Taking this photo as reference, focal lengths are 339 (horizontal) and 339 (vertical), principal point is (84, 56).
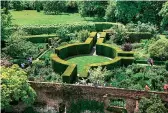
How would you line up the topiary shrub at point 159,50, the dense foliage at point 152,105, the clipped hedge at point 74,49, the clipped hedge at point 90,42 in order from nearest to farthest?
the dense foliage at point 152,105 < the topiary shrub at point 159,50 < the clipped hedge at point 74,49 < the clipped hedge at point 90,42

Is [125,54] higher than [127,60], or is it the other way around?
[125,54]

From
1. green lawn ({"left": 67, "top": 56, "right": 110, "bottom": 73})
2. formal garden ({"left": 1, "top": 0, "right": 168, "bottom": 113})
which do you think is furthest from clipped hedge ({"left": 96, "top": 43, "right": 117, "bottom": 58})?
green lawn ({"left": 67, "top": 56, "right": 110, "bottom": 73})

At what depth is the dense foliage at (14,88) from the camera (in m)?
22.3

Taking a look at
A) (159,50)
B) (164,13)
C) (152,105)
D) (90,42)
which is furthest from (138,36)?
(152,105)

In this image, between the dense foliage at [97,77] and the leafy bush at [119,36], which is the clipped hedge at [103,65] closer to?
the dense foliage at [97,77]

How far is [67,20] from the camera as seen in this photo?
56656mm

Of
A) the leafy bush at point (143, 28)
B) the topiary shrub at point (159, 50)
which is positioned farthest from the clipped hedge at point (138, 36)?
the topiary shrub at point (159, 50)

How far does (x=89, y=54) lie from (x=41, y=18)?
2286cm

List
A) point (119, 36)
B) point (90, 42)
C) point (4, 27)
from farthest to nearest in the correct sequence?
point (119, 36) → point (90, 42) → point (4, 27)

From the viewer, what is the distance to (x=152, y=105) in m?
23.1

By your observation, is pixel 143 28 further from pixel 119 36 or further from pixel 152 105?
pixel 152 105

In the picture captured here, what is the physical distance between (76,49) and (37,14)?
90.9 ft

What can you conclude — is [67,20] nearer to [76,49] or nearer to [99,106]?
[76,49]

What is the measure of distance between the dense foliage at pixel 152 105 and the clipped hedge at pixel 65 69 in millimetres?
6654
